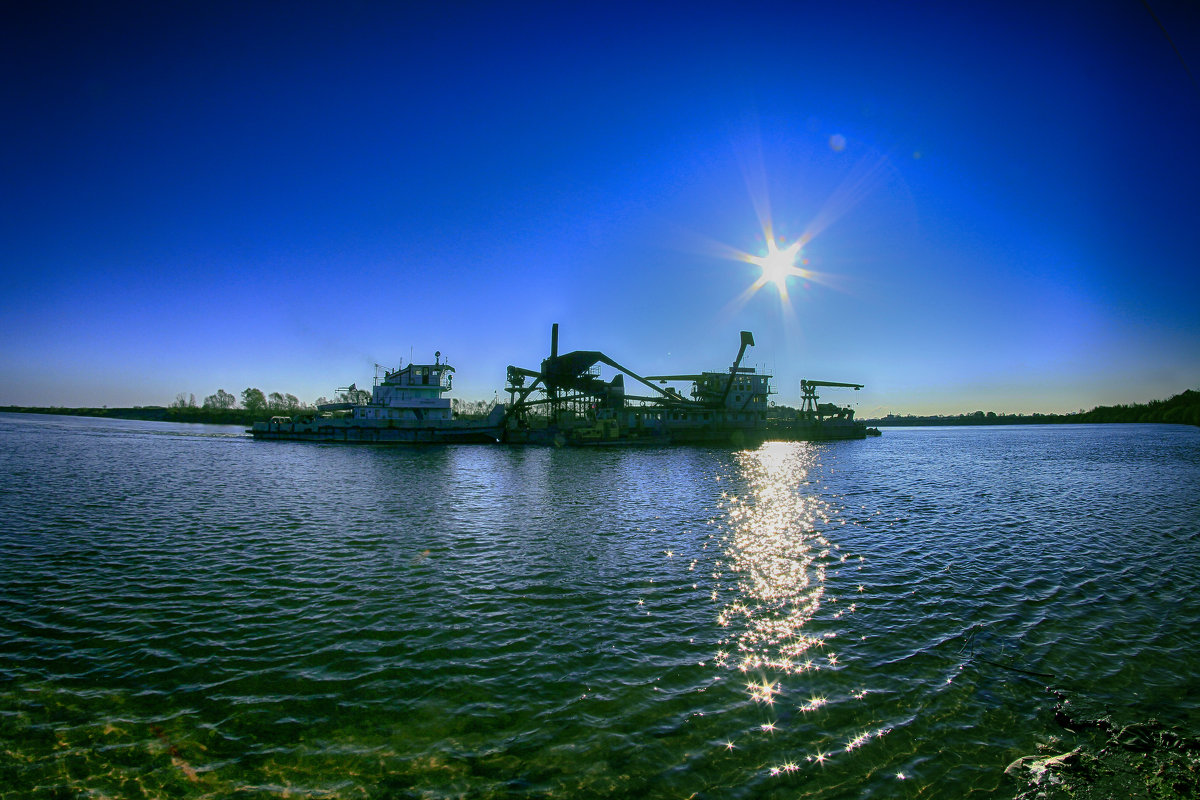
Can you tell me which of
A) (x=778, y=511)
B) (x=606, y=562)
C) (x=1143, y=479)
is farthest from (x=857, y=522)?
(x=1143, y=479)

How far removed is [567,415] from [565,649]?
60059mm

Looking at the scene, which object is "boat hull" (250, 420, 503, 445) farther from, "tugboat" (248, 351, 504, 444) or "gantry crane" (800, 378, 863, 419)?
"gantry crane" (800, 378, 863, 419)

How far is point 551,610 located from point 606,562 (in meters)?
3.28

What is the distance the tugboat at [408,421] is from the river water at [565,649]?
123 feet

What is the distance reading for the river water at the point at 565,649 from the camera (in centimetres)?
495

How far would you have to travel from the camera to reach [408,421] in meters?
57.2

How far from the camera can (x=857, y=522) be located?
57.0 ft

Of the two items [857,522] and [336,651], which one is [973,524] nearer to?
[857,522]

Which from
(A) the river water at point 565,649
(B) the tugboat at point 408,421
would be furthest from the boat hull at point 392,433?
(A) the river water at point 565,649

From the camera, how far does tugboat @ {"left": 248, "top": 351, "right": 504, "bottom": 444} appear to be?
2183 inches

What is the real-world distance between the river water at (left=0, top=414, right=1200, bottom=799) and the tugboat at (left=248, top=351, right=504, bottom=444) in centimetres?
3759

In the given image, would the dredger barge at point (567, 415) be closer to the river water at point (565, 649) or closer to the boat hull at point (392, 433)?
the boat hull at point (392, 433)

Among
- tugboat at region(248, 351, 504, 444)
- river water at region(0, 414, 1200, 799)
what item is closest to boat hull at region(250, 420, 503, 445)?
tugboat at region(248, 351, 504, 444)

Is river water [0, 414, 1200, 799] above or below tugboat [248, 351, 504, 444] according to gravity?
below
